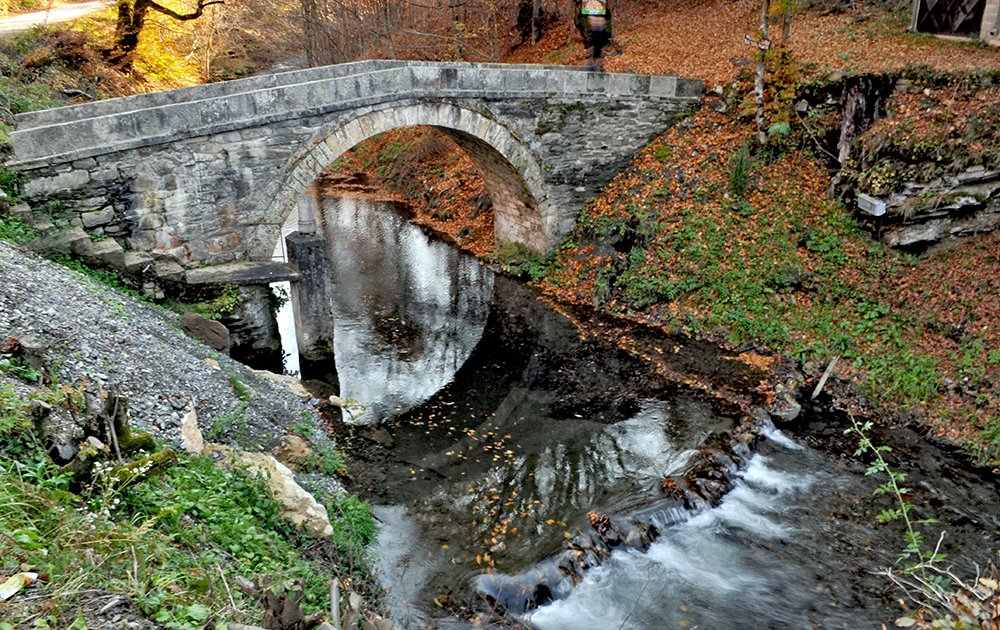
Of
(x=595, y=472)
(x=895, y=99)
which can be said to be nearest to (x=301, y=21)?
(x=895, y=99)

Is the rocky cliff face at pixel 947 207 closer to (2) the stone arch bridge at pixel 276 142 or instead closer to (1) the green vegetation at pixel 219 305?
(2) the stone arch bridge at pixel 276 142

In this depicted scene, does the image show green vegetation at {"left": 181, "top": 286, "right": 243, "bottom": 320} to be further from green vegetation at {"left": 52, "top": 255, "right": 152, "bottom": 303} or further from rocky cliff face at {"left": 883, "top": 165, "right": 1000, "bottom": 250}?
rocky cliff face at {"left": 883, "top": 165, "right": 1000, "bottom": 250}

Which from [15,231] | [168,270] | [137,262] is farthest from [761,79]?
[15,231]

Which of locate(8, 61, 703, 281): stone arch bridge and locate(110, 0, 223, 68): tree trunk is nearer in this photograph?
locate(8, 61, 703, 281): stone arch bridge

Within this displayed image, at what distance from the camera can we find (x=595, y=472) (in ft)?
31.1

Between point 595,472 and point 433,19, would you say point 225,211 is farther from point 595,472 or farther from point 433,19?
point 433,19

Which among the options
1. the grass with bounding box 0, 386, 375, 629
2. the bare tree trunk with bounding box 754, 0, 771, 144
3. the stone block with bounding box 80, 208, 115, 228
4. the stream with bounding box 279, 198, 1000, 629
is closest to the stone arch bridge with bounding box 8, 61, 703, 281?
the stone block with bounding box 80, 208, 115, 228

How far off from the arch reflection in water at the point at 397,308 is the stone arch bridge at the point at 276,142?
246 centimetres

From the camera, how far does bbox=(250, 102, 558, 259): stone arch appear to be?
12008 mm

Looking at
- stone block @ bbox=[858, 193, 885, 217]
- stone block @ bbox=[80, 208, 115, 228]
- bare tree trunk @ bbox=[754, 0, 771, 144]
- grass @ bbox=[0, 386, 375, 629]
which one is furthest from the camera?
bare tree trunk @ bbox=[754, 0, 771, 144]

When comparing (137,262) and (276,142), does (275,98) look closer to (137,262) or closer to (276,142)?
(276,142)

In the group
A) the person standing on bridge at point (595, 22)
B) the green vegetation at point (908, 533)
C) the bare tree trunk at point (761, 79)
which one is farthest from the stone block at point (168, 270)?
the bare tree trunk at point (761, 79)

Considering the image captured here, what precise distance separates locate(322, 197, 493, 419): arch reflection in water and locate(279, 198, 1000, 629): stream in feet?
0.21

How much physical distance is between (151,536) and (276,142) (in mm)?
8743
